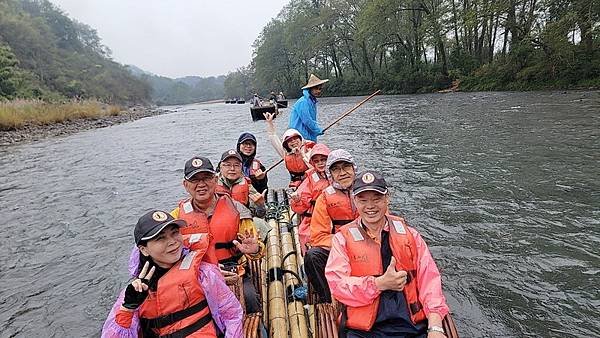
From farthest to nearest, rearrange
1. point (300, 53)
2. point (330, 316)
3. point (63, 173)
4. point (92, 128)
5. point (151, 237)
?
1. point (300, 53)
2. point (92, 128)
3. point (63, 173)
4. point (330, 316)
5. point (151, 237)

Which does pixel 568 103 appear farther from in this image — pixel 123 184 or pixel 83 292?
pixel 83 292

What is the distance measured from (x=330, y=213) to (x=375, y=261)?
3.65ft

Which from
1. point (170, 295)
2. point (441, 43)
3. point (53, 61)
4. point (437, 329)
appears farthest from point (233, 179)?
point (53, 61)

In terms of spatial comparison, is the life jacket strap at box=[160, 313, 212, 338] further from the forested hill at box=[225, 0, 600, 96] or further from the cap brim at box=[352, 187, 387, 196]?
the forested hill at box=[225, 0, 600, 96]

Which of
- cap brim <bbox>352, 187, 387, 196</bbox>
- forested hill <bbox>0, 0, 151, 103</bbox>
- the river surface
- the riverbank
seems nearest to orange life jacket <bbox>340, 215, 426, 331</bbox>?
cap brim <bbox>352, 187, 387, 196</bbox>

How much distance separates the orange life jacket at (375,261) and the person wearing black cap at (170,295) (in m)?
0.81

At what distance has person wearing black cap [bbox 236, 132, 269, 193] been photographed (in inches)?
225

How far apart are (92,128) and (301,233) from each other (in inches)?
961

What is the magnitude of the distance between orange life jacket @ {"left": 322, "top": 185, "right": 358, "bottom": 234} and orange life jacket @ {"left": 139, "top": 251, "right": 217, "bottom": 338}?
57.2 inches

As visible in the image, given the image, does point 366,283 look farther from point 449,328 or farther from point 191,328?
point 191,328

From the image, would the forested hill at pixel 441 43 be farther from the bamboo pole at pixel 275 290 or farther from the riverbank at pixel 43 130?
the riverbank at pixel 43 130

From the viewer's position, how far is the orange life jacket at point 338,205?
3816 mm

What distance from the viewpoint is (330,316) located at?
3.13m

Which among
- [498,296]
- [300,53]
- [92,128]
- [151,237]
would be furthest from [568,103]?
[300,53]
